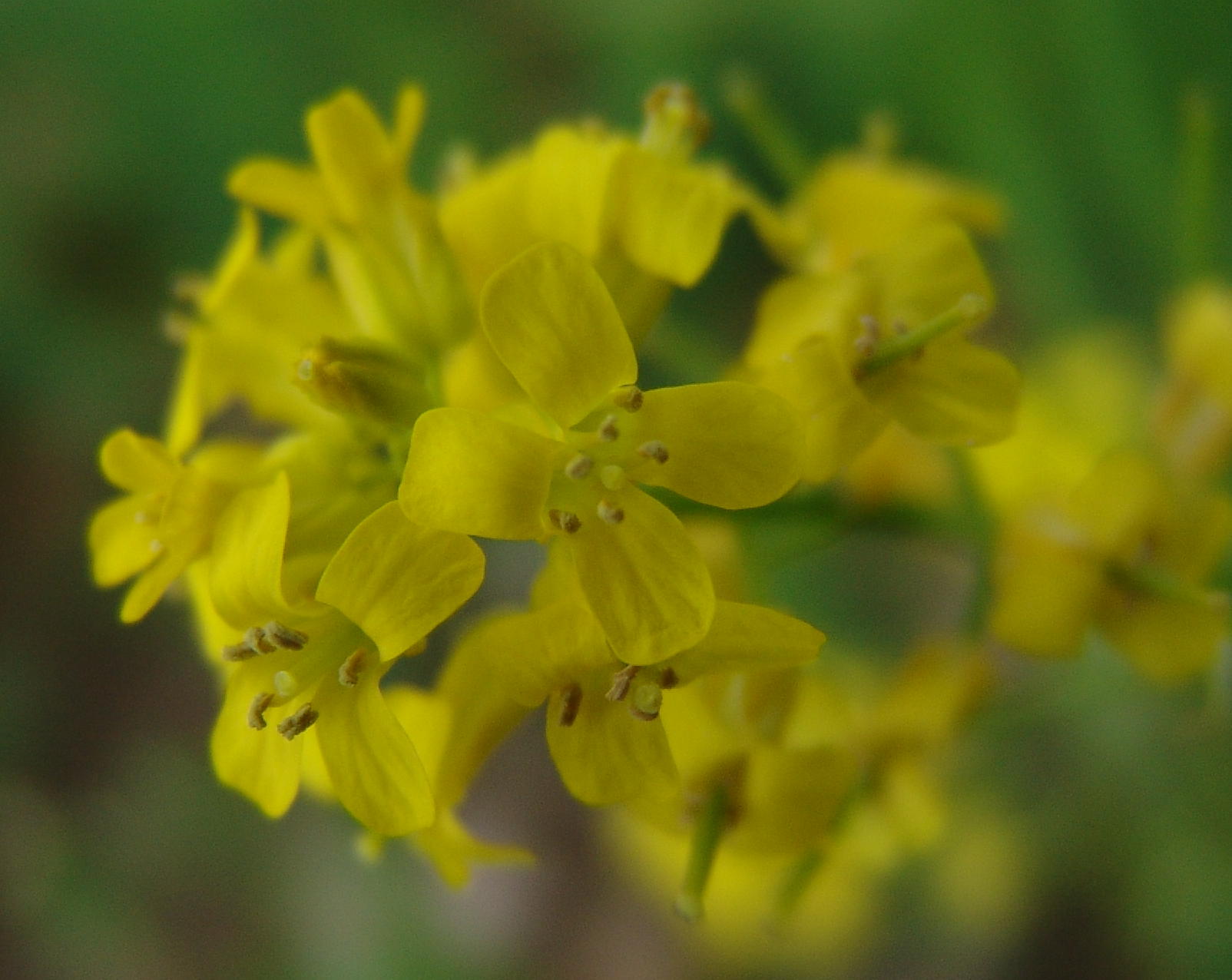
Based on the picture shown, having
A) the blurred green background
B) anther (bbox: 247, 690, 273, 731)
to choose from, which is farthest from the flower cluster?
the blurred green background

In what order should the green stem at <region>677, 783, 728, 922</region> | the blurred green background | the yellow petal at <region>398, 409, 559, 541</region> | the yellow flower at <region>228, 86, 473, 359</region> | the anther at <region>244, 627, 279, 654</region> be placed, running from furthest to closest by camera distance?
1. the blurred green background
2. the yellow flower at <region>228, 86, 473, 359</region>
3. the green stem at <region>677, 783, 728, 922</region>
4. the anther at <region>244, 627, 279, 654</region>
5. the yellow petal at <region>398, 409, 559, 541</region>

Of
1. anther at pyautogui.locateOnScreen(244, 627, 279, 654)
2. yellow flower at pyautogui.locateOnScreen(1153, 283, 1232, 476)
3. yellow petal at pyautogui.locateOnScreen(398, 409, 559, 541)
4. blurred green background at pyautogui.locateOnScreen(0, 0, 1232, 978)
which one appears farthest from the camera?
blurred green background at pyautogui.locateOnScreen(0, 0, 1232, 978)

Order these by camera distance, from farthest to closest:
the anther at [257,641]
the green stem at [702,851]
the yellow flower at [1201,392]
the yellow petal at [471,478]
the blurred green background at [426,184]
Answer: the blurred green background at [426,184], the yellow flower at [1201,392], the green stem at [702,851], the anther at [257,641], the yellow petal at [471,478]

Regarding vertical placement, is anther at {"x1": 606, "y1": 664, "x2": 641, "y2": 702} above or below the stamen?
below

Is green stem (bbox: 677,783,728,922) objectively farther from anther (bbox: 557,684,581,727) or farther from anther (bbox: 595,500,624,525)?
anther (bbox: 595,500,624,525)

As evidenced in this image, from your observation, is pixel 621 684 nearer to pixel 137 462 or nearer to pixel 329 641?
pixel 329 641

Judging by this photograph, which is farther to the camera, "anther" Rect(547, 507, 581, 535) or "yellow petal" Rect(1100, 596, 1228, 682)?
"yellow petal" Rect(1100, 596, 1228, 682)

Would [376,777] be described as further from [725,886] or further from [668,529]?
[725,886]

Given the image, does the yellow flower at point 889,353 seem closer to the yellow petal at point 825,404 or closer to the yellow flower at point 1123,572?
the yellow petal at point 825,404

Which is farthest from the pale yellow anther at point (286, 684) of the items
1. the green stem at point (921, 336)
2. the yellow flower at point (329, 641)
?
the green stem at point (921, 336)
